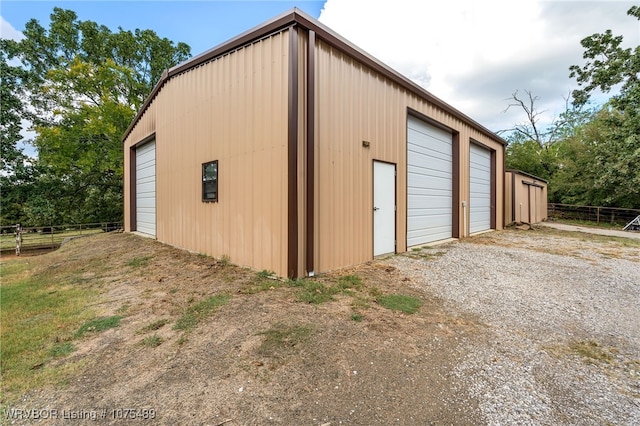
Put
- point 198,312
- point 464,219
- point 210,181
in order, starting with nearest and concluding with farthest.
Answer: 1. point 198,312
2. point 210,181
3. point 464,219

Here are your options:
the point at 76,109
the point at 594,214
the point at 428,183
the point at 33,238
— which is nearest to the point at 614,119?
the point at 594,214

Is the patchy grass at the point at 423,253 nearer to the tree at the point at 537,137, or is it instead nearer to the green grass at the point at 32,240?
the green grass at the point at 32,240

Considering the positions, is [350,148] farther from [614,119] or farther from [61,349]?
[614,119]

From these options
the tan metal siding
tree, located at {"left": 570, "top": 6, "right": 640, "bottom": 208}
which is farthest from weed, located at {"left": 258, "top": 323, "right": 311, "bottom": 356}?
tree, located at {"left": 570, "top": 6, "right": 640, "bottom": 208}

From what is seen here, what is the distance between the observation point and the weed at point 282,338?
7.62ft

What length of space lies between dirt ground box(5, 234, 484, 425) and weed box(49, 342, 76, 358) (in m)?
0.07

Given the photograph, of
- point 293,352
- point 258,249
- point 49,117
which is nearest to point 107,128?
point 49,117

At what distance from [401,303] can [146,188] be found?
10.2 m

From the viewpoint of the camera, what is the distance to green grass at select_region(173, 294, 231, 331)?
2.85 m

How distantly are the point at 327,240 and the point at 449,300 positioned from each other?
200 centimetres

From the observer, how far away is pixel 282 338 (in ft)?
8.21

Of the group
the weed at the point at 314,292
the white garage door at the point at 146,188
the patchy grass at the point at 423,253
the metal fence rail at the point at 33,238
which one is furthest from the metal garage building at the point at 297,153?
the metal fence rail at the point at 33,238

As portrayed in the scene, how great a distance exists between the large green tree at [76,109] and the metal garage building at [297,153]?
12.4m

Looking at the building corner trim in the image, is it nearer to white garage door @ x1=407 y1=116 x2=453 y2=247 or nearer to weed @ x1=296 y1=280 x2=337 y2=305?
weed @ x1=296 y1=280 x2=337 y2=305
